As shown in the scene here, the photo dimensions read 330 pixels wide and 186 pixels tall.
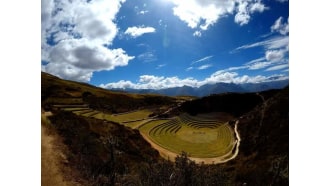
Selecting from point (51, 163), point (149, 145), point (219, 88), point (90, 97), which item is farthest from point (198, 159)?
point (51, 163)

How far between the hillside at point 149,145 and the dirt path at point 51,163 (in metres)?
0.25

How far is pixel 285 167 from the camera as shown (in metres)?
9.12

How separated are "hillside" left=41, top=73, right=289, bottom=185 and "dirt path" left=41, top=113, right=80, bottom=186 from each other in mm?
253

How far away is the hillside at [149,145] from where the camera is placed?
878 cm

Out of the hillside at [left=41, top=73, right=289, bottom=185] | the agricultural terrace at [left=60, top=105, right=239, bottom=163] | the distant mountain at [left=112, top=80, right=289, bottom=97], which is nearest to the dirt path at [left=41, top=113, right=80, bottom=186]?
the hillside at [left=41, top=73, right=289, bottom=185]

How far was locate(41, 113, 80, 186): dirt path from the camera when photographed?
361 inches

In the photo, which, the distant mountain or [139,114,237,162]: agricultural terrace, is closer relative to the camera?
the distant mountain

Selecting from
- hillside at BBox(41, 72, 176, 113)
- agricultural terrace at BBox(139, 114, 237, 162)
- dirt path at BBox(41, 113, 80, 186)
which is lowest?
dirt path at BBox(41, 113, 80, 186)

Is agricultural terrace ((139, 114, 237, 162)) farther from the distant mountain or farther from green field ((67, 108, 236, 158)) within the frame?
the distant mountain

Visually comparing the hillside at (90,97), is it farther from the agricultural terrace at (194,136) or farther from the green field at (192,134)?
the agricultural terrace at (194,136)

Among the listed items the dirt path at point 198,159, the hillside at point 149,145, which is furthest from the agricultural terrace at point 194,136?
the hillside at point 149,145

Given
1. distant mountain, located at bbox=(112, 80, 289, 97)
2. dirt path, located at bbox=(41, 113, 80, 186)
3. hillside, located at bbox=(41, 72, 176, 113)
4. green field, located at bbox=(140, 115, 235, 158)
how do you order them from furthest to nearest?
hillside, located at bbox=(41, 72, 176, 113)
dirt path, located at bbox=(41, 113, 80, 186)
green field, located at bbox=(140, 115, 235, 158)
distant mountain, located at bbox=(112, 80, 289, 97)

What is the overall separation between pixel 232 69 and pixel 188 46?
4.21 feet
